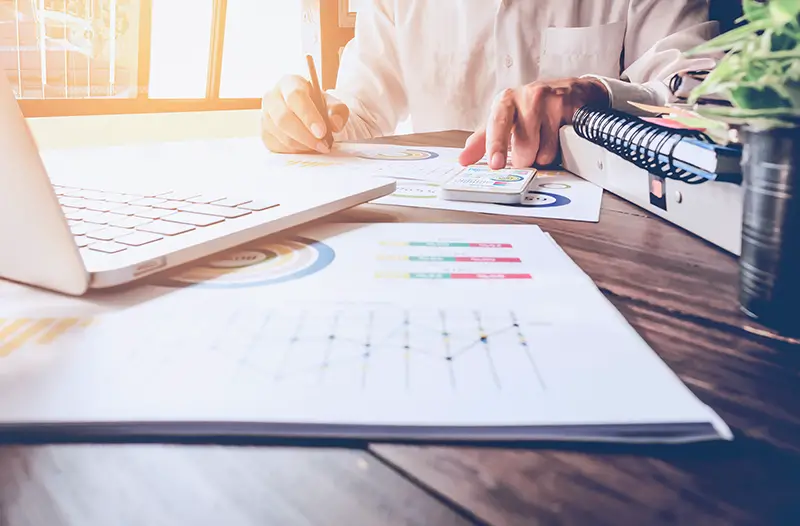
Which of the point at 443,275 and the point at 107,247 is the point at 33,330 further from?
the point at 443,275

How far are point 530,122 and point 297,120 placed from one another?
301mm

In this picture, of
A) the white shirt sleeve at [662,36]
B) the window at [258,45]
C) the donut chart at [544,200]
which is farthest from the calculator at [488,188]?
the window at [258,45]

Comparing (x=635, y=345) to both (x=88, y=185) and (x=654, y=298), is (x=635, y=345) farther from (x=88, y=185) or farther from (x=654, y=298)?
(x=88, y=185)

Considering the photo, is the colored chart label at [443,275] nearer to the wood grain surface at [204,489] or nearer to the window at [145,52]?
the wood grain surface at [204,489]

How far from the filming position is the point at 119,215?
1.20ft

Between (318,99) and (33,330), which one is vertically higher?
(318,99)

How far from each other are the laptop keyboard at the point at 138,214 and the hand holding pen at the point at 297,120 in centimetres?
37

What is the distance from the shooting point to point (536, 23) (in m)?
1.31

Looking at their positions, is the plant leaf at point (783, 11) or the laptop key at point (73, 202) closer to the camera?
the plant leaf at point (783, 11)

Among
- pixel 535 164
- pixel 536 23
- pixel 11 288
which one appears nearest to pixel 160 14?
pixel 536 23

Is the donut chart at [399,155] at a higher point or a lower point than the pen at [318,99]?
lower

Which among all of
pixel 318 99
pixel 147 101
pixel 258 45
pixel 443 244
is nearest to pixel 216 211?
pixel 443 244

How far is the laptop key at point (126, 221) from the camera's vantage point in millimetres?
343

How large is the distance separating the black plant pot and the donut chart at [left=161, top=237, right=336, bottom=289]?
8.5 inches
